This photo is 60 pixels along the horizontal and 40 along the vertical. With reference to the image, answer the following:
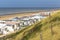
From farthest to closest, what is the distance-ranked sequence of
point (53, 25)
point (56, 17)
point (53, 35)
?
point (56, 17) < point (53, 25) < point (53, 35)

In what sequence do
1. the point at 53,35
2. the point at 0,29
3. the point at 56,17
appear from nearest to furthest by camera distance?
the point at 53,35, the point at 56,17, the point at 0,29

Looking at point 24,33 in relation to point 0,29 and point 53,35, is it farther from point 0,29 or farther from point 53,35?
point 0,29

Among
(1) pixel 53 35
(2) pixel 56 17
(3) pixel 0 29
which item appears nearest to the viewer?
(1) pixel 53 35

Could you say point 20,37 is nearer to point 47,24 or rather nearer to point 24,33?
point 24,33

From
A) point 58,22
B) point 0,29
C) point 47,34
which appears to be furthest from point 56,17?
point 0,29

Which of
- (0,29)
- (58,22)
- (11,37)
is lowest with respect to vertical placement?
(0,29)

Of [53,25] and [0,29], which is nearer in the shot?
[53,25]

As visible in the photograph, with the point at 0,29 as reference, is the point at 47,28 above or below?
above

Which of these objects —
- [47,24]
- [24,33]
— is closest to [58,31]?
[47,24]

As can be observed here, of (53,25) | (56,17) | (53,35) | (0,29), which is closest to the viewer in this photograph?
(53,35)
